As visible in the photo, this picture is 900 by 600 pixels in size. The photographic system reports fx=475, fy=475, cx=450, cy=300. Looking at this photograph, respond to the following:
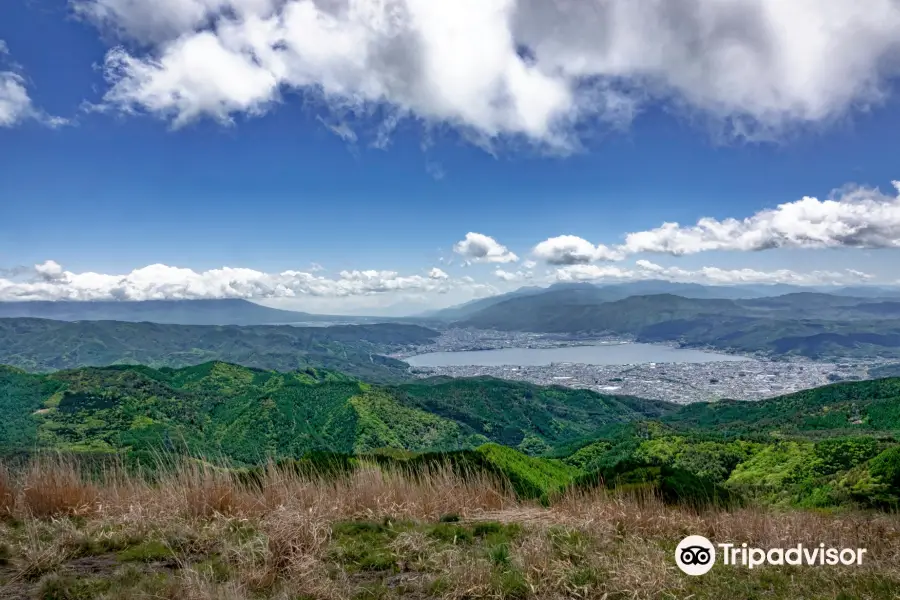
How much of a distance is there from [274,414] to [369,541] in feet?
202

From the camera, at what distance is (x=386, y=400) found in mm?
67250

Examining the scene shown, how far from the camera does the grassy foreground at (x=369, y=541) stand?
3.58 meters

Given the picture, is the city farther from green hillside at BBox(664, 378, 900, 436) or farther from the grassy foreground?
the grassy foreground

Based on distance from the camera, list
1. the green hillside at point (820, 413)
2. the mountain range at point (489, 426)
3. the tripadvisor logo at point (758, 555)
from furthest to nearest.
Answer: the green hillside at point (820, 413)
the mountain range at point (489, 426)
the tripadvisor logo at point (758, 555)

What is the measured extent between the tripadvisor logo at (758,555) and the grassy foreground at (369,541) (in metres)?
0.11

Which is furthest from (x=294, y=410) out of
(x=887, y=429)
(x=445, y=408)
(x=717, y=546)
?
(x=717, y=546)

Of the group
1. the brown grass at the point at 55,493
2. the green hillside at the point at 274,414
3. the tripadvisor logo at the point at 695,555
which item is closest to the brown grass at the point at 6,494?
the brown grass at the point at 55,493

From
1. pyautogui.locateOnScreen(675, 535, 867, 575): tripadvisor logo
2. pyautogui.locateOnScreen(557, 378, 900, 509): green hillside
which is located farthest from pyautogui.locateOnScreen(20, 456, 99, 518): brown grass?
pyautogui.locateOnScreen(557, 378, 900, 509): green hillside

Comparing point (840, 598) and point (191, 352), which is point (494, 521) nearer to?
point (840, 598)

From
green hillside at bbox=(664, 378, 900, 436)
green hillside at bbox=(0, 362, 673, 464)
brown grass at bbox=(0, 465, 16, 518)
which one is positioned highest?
brown grass at bbox=(0, 465, 16, 518)

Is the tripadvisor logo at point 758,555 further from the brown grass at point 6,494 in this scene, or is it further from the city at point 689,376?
the city at point 689,376

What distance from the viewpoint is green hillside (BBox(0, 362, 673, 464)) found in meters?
52.8

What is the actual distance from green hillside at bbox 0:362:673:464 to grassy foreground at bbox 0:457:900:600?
140 ft

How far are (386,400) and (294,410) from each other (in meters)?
12.4
